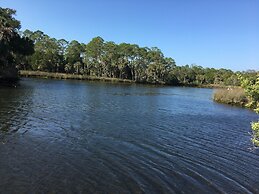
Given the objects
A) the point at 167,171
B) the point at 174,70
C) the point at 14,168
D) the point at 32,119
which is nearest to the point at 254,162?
the point at 167,171

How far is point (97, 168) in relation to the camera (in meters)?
14.1

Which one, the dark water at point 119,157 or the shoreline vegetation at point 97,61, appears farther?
the shoreline vegetation at point 97,61

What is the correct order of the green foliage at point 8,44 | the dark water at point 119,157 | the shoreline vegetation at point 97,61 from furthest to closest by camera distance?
the shoreline vegetation at point 97,61 → the green foliage at point 8,44 → the dark water at point 119,157

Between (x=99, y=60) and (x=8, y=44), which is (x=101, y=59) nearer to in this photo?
(x=99, y=60)

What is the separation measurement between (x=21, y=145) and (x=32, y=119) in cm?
849

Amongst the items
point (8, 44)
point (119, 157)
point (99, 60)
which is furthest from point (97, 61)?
point (119, 157)

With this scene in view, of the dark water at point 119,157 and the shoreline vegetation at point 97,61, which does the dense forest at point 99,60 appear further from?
the dark water at point 119,157

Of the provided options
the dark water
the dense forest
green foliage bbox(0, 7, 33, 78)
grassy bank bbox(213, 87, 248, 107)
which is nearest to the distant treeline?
the dense forest

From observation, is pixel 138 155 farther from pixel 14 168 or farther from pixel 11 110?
pixel 11 110

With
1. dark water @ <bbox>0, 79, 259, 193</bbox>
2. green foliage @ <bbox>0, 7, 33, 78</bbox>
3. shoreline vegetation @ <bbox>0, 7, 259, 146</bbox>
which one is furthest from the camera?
shoreline vegetation @ <bbox>0, 7, 259, 146</bbox>

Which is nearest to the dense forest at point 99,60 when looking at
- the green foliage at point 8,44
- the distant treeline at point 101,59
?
the distant treeline at point 101,59

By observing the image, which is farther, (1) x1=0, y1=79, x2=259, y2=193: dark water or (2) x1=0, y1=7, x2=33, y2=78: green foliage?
(2) x1=0, y1=7, x2=33, y2=78: green foliage

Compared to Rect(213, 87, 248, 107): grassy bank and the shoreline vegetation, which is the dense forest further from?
Rect(213, 87, 248, 107): grassy bank

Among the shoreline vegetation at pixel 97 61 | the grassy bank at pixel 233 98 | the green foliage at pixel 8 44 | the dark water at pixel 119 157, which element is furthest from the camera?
the shoreline vegetation at pixel 97 61
